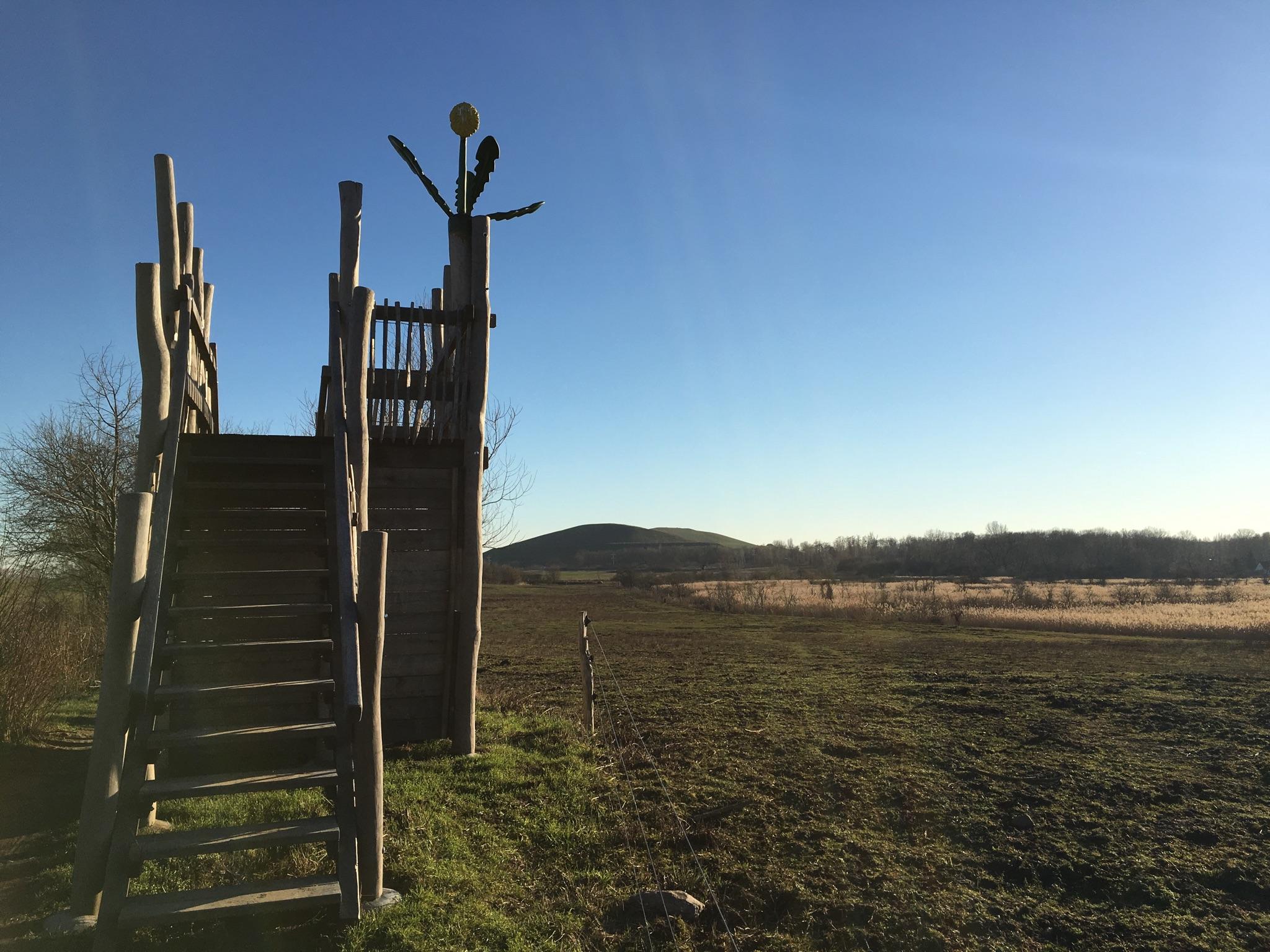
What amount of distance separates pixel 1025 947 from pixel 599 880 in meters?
2.94

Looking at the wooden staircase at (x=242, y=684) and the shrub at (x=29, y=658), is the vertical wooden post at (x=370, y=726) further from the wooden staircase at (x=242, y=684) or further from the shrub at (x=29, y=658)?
the shrub at (x=29, y=658)

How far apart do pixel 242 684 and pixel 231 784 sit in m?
1.10

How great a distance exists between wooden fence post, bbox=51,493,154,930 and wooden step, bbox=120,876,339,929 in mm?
387

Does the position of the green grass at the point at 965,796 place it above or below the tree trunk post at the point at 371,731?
below

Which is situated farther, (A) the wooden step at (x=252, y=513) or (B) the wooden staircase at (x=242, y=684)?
(A) the wooden step at (x=252, y=513)

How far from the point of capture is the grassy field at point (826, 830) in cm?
529

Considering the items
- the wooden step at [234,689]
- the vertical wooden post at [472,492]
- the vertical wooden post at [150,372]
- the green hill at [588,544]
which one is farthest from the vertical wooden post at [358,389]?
the green hill at [588,544]

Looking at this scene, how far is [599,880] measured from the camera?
5898 mm

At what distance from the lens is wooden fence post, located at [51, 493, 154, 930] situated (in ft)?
15.5

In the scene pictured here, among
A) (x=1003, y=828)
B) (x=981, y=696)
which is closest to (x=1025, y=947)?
(x=1003, y=828)

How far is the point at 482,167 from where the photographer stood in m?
11.3

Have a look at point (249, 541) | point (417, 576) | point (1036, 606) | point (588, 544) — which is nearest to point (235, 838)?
point (249, 541)

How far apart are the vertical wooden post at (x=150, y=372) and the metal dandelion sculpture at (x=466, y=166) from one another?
5532 mm

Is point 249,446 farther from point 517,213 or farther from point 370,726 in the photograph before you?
point 517,213
